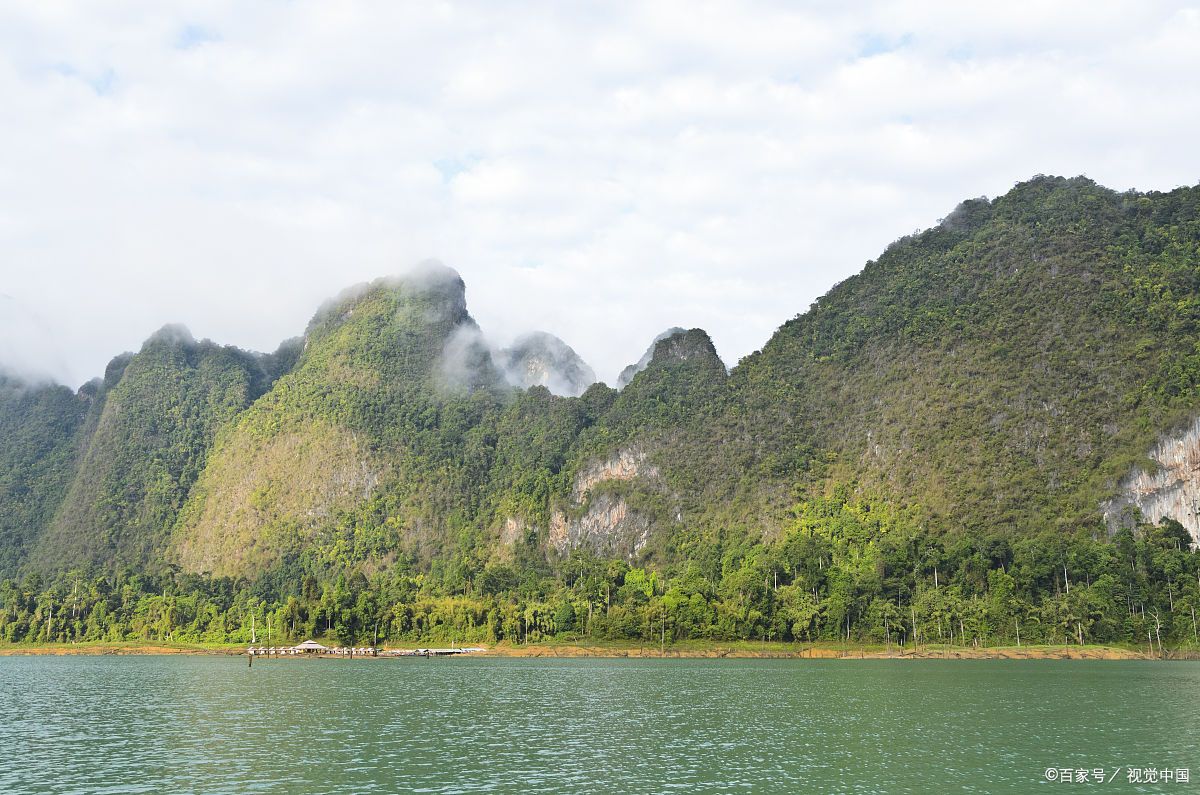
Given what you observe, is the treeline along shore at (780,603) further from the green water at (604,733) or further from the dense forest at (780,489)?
the green water at (604,733)

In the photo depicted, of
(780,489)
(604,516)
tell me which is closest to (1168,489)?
(780,489)

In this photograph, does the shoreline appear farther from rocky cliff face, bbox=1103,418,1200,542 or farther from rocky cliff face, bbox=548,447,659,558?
rocky cliff face, bbox=548,447,659,558

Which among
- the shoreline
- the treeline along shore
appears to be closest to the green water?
the shoreline

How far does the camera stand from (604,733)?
3916cm

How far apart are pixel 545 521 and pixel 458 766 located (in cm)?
13174

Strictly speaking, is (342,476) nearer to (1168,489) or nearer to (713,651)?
(713,651)

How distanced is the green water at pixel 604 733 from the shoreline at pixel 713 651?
2088 cm

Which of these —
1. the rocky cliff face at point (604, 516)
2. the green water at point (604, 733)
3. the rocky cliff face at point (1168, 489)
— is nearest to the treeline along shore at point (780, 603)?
the rocky cliff face at point (1168, 489)

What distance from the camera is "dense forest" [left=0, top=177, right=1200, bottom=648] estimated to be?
10131 centimetres

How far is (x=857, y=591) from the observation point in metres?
102

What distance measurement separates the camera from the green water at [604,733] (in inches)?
1142

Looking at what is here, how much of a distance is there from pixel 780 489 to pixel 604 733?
325 feet

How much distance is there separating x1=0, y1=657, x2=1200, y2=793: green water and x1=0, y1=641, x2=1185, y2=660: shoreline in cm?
2088

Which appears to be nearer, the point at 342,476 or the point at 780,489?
the point at 780,489
